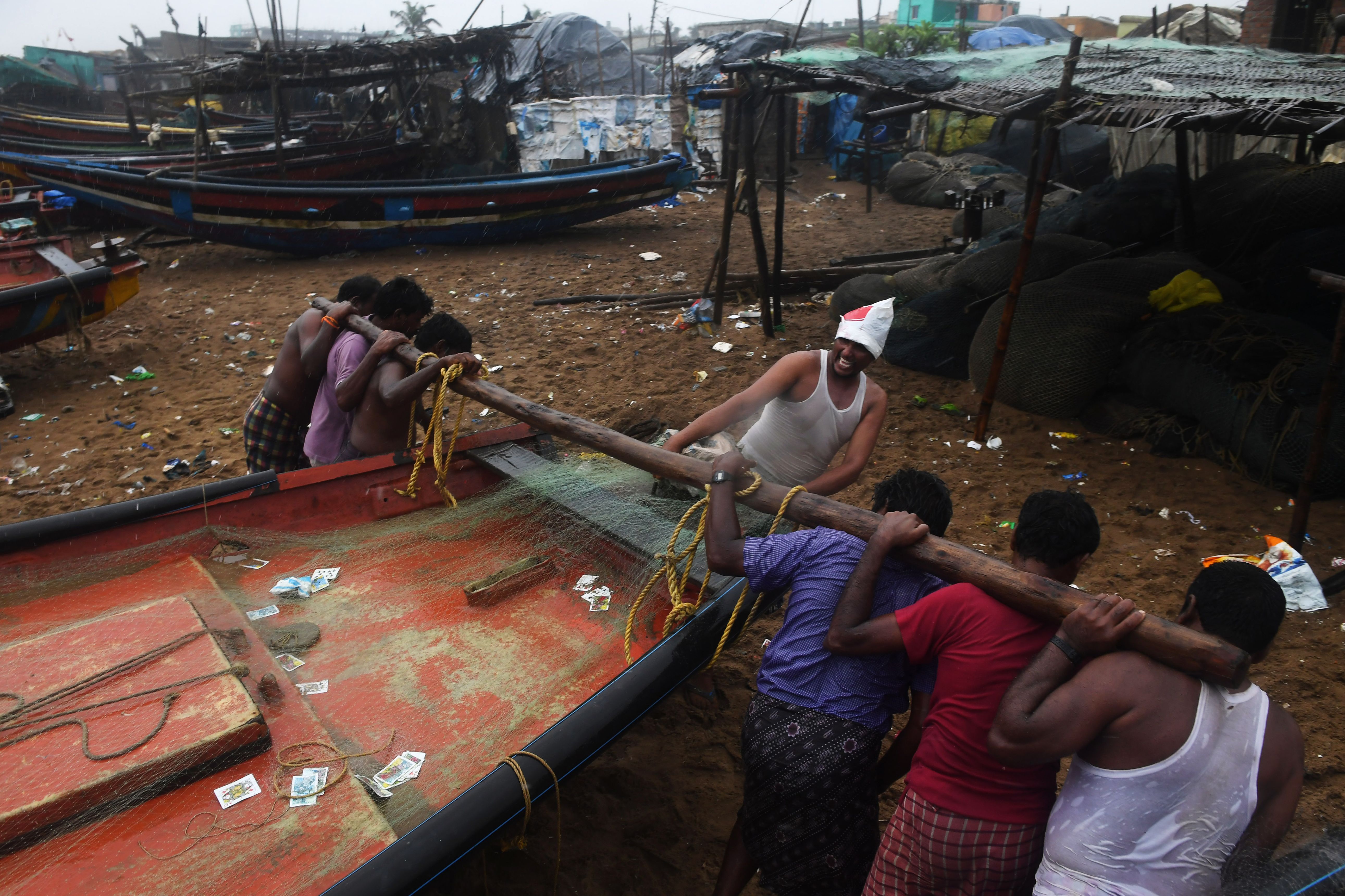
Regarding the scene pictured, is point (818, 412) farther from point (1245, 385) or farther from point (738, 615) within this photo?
point (1245, 385)

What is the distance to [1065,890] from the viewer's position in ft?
5.38

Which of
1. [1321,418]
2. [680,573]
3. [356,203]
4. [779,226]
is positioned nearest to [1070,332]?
[1321,418]

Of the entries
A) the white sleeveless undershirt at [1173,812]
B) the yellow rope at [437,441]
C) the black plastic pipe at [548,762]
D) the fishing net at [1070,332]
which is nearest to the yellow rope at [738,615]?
the black plastic pipe at [548,762]

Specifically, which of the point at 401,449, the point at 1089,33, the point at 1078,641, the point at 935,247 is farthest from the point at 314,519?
the point at 1089,33

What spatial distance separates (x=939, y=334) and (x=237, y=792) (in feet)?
20.0

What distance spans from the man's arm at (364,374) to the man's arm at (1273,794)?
124 inches

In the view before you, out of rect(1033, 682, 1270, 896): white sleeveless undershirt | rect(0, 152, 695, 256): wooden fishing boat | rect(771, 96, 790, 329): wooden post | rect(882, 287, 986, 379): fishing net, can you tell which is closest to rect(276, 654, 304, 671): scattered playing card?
rect(1033, 682, 1270, 896): white sleeveless undershirt

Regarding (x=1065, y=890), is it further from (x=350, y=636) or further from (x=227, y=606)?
(x=227, y=606)

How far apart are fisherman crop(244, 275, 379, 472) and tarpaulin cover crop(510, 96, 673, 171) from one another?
12.3 meters

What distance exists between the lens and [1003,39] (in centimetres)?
2036

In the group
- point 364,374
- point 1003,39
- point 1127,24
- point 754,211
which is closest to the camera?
point 364,374

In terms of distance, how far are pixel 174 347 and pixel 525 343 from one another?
3479 millimetres

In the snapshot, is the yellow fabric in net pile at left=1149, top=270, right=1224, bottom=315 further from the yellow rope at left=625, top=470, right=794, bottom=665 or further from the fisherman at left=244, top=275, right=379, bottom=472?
the fisherman at left=244, top=275, right=379, bottom=472

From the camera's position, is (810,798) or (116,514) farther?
(116,514)
